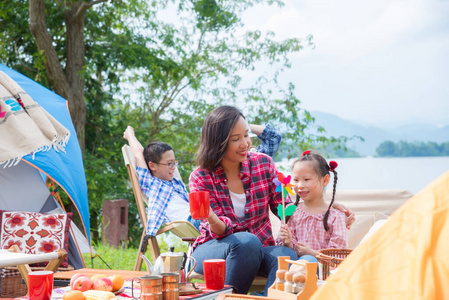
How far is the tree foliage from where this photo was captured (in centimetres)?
636

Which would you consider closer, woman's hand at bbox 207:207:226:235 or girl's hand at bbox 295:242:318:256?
woman's hand at bbox 207:207:226:235

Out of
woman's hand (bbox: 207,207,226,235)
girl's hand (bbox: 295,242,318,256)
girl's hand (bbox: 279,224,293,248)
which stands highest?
woman's hand (bbox: 207,207,226,235)

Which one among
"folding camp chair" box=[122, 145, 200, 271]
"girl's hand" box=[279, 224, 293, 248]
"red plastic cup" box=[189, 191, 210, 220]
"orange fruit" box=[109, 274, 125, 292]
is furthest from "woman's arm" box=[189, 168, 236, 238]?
"folding camp chair" box=[122, 145, 200, 271]

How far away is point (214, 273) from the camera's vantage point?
79.6 inches

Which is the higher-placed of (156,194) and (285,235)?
(156,194)

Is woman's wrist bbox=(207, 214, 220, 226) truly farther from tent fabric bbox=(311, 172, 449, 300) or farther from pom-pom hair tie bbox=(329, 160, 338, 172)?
tent fabric bbox=(311, 172, 449, 300)

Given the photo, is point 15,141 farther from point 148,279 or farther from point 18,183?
point 148,279

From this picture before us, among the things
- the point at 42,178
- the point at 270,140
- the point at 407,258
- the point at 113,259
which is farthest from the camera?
the point at 113,259

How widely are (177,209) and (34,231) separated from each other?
39.8 inches

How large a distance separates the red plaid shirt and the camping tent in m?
1.67

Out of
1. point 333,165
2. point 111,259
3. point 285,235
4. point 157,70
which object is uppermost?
point 157,70

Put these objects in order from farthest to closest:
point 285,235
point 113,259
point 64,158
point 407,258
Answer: point 113,259, point 64,158, point 285,235, point 407,258

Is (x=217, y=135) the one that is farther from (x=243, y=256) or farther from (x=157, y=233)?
(x=157, y=233)

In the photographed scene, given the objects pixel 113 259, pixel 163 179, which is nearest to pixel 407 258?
pixel 163 179
